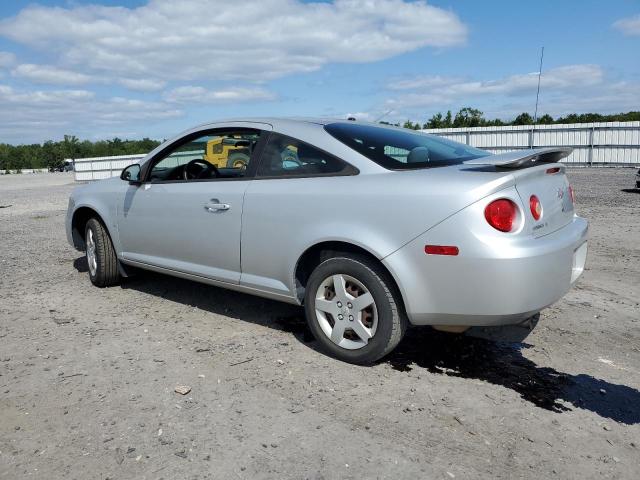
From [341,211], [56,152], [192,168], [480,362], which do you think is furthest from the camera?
[56,152]

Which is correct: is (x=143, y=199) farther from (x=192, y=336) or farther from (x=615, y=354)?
(x=615, y=354)

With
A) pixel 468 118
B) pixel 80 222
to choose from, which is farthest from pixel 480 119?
pixel 80 222

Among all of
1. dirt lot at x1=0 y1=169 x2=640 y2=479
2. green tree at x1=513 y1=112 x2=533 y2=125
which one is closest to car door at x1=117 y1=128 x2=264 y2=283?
dirt lot at x1=0 y1=169 x2=640 y2=479

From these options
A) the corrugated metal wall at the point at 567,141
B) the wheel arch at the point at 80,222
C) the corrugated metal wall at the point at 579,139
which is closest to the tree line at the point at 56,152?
the corrugated metal wall at the point at 567,141

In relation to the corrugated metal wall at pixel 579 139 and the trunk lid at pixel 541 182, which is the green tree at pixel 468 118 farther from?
the trunk lid at pixel 541 182

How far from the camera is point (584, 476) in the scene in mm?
2330

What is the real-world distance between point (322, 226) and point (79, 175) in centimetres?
2877

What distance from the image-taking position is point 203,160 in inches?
189

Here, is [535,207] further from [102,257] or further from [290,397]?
[102,257]

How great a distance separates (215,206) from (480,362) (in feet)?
7.17

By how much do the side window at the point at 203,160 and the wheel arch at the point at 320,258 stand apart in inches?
34.3

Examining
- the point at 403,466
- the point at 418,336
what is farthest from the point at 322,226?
the point at 403,466

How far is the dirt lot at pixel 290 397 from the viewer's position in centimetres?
247

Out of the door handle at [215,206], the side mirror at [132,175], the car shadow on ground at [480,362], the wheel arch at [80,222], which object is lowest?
the car shadow on ground at [480,362]
